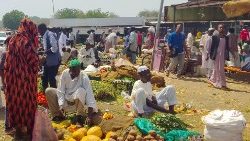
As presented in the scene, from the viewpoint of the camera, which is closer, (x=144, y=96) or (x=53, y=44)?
(x=144, y=96)

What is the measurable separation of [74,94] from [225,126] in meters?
2.79

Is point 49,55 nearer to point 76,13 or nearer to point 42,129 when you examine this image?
point 42,129

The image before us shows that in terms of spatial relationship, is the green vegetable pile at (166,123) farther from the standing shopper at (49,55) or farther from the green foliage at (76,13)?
the green foliage at (76,13)

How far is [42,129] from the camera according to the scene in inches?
258

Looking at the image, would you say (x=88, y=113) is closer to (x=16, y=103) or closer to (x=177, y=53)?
(x=16, y=103)

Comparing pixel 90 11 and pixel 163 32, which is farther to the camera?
pixel 90 11

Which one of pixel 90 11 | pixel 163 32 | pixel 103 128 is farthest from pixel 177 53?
pixel 90 11

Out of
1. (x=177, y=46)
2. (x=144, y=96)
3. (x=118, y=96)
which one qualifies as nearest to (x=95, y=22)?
(x=177, y=46)

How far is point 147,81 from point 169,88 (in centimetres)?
55

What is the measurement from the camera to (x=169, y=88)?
8766 millimetres

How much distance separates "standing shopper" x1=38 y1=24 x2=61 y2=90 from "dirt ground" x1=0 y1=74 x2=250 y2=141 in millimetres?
1422

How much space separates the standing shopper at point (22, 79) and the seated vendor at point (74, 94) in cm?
83

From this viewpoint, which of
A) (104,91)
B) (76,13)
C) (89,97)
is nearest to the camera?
(89,97)

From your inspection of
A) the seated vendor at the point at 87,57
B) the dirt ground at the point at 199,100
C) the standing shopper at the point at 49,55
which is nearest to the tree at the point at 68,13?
the seated vendor at the point at 87,57
